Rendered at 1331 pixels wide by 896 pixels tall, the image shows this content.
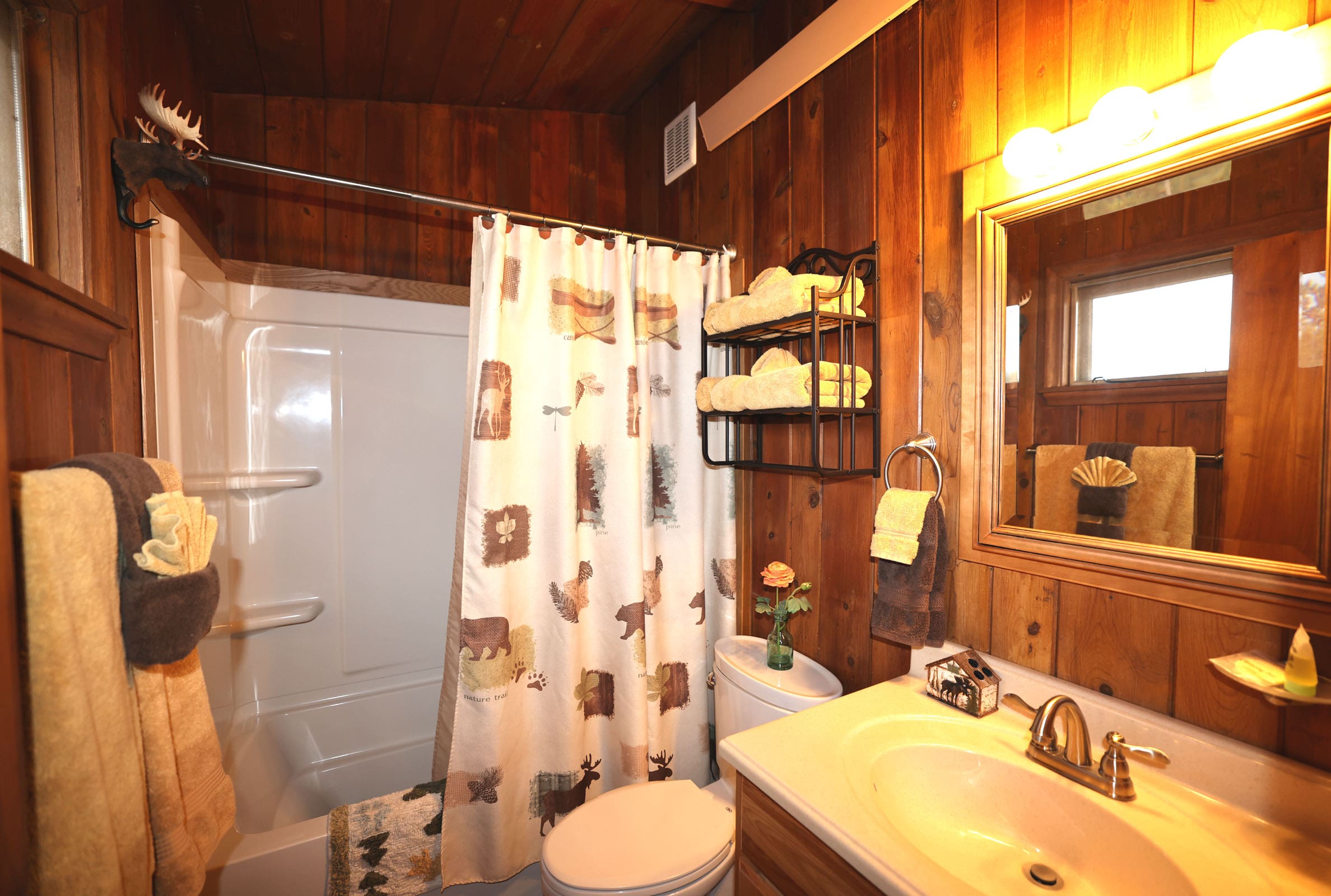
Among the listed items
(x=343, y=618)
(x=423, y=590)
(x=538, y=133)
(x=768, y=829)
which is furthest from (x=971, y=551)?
(x=538, y=133)

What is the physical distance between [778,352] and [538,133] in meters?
1.63

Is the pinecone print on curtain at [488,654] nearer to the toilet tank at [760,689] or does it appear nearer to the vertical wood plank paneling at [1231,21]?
the toilet tank at [760,689]

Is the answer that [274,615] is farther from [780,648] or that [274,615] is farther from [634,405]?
[780,648]

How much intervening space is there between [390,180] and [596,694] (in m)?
1.99

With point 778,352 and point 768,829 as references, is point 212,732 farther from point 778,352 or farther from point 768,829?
point 778,352

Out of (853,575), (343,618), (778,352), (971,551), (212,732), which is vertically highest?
(778,352)

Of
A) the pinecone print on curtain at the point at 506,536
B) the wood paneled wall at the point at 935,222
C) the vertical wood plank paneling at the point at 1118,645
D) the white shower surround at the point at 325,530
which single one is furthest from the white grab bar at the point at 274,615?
the vertical wood plank paneling at the point at 1118,645

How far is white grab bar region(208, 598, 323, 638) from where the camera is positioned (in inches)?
74.2

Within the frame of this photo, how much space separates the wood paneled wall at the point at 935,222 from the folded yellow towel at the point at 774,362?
226 millimetres

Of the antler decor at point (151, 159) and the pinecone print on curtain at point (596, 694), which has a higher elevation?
the antler decor at point (151, 159)

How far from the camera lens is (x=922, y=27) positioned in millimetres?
1209

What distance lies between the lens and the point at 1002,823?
887 millimetres

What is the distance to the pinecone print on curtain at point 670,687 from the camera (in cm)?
170

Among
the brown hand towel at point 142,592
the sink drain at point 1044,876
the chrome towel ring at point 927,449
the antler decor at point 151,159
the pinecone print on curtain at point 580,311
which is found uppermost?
the antler decor at point 151,159
